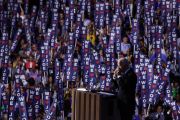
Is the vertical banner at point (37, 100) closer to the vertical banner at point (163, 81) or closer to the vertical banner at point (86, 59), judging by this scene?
the vertical banner at point (86, 59)

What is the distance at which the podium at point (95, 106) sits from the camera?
4.96 meters

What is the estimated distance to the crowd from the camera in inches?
323

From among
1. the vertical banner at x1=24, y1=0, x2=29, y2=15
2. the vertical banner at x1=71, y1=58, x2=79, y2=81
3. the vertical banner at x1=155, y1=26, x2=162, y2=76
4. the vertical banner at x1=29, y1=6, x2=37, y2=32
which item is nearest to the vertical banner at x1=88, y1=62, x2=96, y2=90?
the vertical banner at x1=71, y1=58, x2=79, y2=81

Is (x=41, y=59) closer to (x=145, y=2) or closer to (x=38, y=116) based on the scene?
(x=38, y=116)

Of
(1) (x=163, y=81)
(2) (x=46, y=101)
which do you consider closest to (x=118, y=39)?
(1) (x=163, y=81)

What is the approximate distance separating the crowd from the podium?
252 centimetres

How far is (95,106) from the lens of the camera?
196 inches

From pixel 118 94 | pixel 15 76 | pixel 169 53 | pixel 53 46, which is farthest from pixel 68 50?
pixel 118 94

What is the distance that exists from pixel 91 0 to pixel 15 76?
9.64 ft

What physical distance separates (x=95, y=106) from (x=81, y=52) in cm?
437

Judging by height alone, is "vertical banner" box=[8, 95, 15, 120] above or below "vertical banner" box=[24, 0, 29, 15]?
below

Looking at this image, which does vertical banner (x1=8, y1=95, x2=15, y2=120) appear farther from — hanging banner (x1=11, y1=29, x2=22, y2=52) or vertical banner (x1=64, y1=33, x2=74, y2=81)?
hanging banner (x1=11, y1=29, x2=22, y2=52)

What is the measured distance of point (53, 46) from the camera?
Result: 31.2 feet

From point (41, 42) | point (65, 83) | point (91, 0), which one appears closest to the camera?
point (65, 83)
